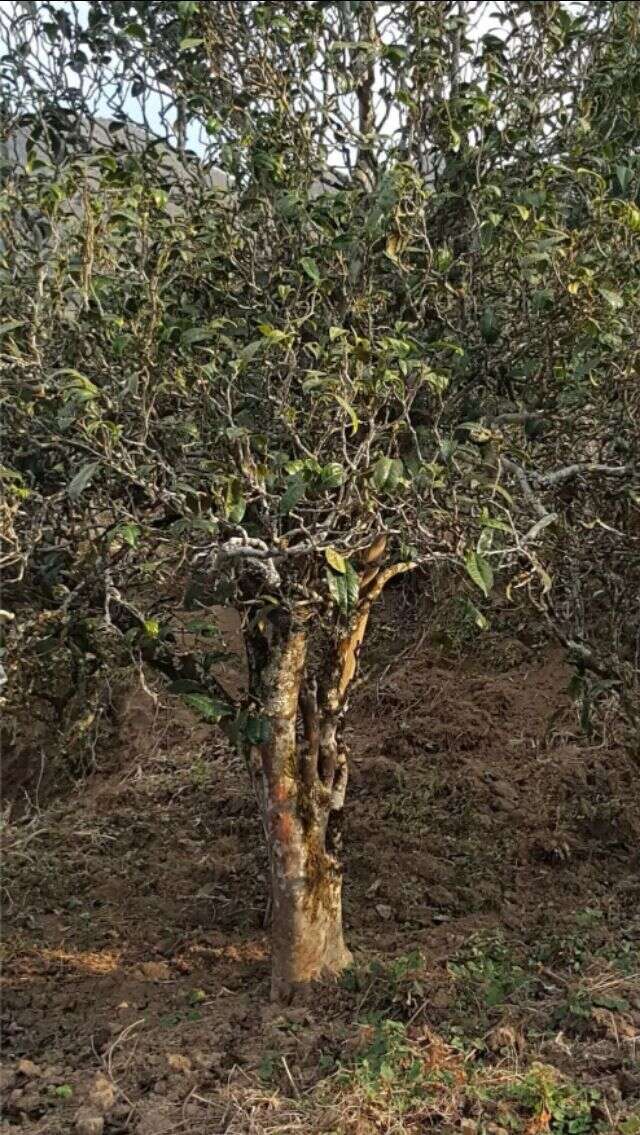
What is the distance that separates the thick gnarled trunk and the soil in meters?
0.14

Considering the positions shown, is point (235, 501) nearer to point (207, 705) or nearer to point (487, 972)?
point (207, 705)

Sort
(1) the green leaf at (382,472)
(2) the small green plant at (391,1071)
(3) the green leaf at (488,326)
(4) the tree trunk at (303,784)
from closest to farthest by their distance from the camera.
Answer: (1) the green leaf at (382,472) < (2) the small green plant at (391,1071) < (3) the green leaf at (488,326) < (4) the tree trunk at (303,784)

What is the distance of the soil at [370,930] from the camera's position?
2.62 metres

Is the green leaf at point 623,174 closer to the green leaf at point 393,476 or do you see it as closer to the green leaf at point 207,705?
the green leaf at point 393,476

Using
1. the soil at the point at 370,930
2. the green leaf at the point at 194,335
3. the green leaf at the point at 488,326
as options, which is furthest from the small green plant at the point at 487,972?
the green leaf at the point at 194,335

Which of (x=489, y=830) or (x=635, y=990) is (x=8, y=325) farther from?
(x=489, y=830)

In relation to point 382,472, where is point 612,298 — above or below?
above

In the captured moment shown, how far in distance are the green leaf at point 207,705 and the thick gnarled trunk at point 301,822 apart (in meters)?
0.20

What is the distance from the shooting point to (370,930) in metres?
3.61

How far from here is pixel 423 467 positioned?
2334 millimetres

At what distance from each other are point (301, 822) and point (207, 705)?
2.08 feet

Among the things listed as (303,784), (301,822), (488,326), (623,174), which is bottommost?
(301,822)

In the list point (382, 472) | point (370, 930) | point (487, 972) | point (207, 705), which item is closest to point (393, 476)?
point (382, 472)

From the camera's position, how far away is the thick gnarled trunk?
2979 millimetres
